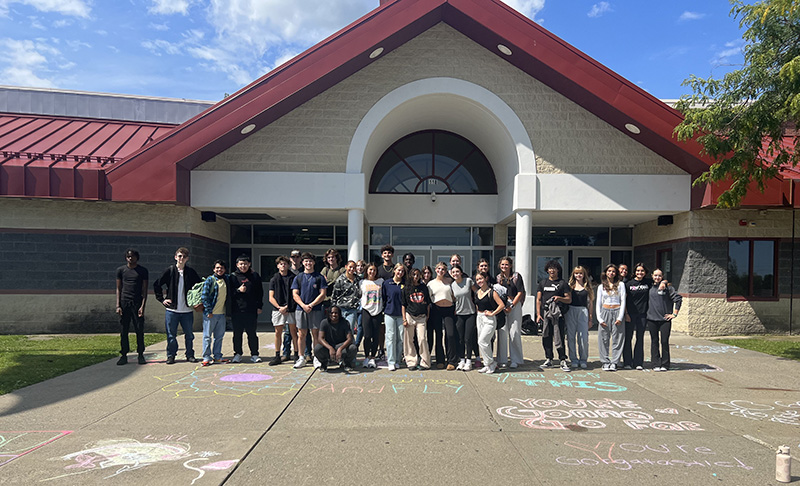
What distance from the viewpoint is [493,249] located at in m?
14.3

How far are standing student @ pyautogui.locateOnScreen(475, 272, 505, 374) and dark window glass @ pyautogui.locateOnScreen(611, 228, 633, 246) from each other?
9557mm

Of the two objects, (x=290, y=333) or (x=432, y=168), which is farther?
(x=432, y=168)

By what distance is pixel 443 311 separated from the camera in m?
7.45

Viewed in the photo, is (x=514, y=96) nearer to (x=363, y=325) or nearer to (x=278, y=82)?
(x=278, y=82)

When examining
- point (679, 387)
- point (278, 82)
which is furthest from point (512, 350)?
point (278, 82)

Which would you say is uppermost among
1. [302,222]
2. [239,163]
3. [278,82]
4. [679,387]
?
[278,82]

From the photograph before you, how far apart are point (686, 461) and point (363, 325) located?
459 cm

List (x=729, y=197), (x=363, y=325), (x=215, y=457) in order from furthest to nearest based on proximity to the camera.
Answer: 1. (x=729, y=197)
2. (x=363, y=325)
3. (x=215, y=457)

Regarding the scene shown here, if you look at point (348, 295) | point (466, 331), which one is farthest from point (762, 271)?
point (348, 295)

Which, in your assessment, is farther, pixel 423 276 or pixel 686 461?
pixel 423 276

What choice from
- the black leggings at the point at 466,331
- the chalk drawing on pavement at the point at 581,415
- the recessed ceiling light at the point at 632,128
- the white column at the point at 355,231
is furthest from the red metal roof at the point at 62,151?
the recessed ceiling light at the point at 632,128

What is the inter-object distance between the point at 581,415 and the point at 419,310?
280 cm

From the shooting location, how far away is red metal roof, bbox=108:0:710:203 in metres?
10.5

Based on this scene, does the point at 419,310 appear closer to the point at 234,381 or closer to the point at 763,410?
the point at 234,381
